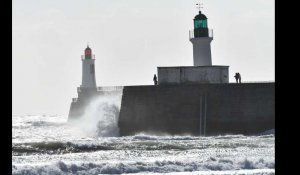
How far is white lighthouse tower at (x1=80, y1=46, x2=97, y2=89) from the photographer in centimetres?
6222

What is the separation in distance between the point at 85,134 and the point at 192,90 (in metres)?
11.3

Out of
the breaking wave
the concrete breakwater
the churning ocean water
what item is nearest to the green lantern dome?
the concrete breakwater

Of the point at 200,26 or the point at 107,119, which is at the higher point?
the point at 200,26

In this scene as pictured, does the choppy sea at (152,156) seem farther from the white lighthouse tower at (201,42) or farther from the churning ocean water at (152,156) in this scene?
the white lighthouse tower at (201,42)

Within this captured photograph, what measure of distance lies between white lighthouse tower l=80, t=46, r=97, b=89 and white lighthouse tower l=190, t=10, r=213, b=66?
84.1 ft

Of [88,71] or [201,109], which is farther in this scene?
[88,71]

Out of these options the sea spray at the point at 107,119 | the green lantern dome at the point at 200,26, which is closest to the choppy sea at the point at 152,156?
the sea spray at the point at 107,119

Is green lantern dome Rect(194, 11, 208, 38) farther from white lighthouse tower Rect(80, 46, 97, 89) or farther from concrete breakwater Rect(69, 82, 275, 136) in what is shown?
white lighthouse tower Rect(80, 46, 97, 89)

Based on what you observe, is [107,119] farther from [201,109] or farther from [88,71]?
[88,71]

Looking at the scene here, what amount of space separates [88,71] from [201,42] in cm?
2621

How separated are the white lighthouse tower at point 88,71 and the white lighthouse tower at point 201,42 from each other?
84.1ft

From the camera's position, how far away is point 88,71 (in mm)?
62312

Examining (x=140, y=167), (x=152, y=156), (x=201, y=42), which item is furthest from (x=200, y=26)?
(x=140, y=167)

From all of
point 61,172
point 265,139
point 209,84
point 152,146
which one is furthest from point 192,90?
point 61,172
